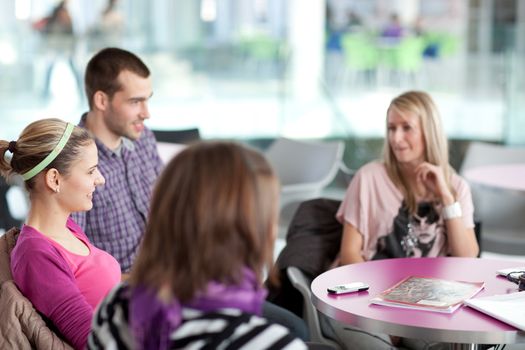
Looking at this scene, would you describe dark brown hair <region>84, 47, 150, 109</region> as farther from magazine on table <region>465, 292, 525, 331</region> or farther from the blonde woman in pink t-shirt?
magazine on table <region>465, 292, 525, 331</region>

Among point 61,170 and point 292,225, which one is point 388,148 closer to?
point 292,225

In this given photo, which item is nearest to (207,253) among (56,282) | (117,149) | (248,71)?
(56,282)

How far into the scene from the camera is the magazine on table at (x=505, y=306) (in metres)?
2.58

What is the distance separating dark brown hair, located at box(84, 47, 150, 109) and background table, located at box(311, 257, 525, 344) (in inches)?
54.7

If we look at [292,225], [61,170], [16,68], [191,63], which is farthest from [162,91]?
[61,170]

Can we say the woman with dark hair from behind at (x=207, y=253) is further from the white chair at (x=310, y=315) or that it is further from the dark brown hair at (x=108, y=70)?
the dark brown hair at (x=108, y=70)

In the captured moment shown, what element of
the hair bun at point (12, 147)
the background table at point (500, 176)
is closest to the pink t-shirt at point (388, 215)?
the background table at point (500, 176)

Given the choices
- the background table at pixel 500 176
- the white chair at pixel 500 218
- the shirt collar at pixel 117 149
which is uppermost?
the shirt collar at pixel 117 149

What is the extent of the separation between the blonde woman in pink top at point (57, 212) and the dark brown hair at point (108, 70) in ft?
3.92

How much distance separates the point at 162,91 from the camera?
8.48 meters

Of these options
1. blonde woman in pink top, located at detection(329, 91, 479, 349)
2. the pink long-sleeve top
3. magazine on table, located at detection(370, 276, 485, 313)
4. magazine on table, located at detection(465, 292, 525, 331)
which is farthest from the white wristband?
the pink long-sleeve top

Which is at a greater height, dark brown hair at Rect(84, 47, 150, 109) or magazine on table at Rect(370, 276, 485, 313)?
dark brown hair at Rect(84, 47, 150, 109)

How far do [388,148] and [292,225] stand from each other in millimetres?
486

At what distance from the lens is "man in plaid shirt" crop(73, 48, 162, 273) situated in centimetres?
383
